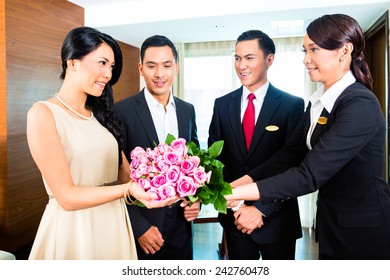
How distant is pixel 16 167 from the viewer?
3.45 metres

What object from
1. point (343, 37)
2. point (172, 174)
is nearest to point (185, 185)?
point (172, 174)

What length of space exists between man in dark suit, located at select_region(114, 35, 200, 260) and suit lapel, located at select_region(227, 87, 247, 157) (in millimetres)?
244

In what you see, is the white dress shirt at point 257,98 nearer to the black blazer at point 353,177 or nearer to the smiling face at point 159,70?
the smiling face at point 159,70

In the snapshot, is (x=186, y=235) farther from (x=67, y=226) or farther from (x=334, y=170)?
(x=334, y=170)

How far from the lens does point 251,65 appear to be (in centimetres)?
205

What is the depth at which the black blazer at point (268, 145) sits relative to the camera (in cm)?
188

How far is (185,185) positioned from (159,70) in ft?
2.94

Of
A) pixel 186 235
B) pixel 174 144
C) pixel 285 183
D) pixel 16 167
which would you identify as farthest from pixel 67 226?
pixel 16 167

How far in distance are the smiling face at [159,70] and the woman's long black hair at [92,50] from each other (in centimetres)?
28

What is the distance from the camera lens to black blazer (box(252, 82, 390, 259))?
1.35 meters

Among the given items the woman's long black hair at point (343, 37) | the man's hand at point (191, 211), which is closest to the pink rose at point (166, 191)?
the man's hand at point (191, 211)

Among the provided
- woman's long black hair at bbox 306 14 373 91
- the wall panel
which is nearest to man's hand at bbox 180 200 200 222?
woman's long black hair at bbox 306 14 373 91

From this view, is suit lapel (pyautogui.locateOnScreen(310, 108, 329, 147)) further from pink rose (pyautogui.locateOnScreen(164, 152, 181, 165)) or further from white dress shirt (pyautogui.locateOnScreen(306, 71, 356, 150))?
pink rose (pyautogui.locateOnScreen(164, 152, 181, 165))
